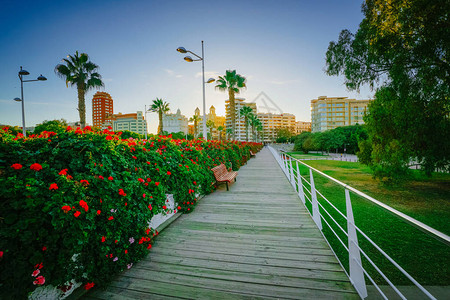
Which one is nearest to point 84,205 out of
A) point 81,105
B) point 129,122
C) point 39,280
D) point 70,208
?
point 70,208

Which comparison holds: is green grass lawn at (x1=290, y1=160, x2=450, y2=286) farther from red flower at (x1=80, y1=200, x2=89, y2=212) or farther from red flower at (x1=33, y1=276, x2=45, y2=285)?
red flower at (x1=33, y1=276, x2=45, y2=285)

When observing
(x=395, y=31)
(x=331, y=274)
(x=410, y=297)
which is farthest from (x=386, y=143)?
(x=331, y=274)

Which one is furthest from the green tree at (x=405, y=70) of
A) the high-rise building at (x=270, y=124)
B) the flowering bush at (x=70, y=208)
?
the high-rise building at (x=270, y=124)

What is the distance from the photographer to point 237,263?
262cm

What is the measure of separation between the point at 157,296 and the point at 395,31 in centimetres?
1108

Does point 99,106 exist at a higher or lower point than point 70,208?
higher

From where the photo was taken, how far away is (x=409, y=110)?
28.0ft

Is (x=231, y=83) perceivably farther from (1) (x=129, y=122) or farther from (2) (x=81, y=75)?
(1) (x=129, y=122)

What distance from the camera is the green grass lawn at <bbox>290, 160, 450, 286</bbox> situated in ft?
15.6

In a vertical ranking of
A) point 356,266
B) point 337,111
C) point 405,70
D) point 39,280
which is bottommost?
point 356,266

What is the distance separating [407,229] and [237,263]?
8623 millimetres

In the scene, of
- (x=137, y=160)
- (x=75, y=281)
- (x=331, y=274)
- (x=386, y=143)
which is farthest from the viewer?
(x=386, y=143)

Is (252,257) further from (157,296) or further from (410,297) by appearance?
(410,297)

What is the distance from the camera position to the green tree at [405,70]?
681 centimetres
